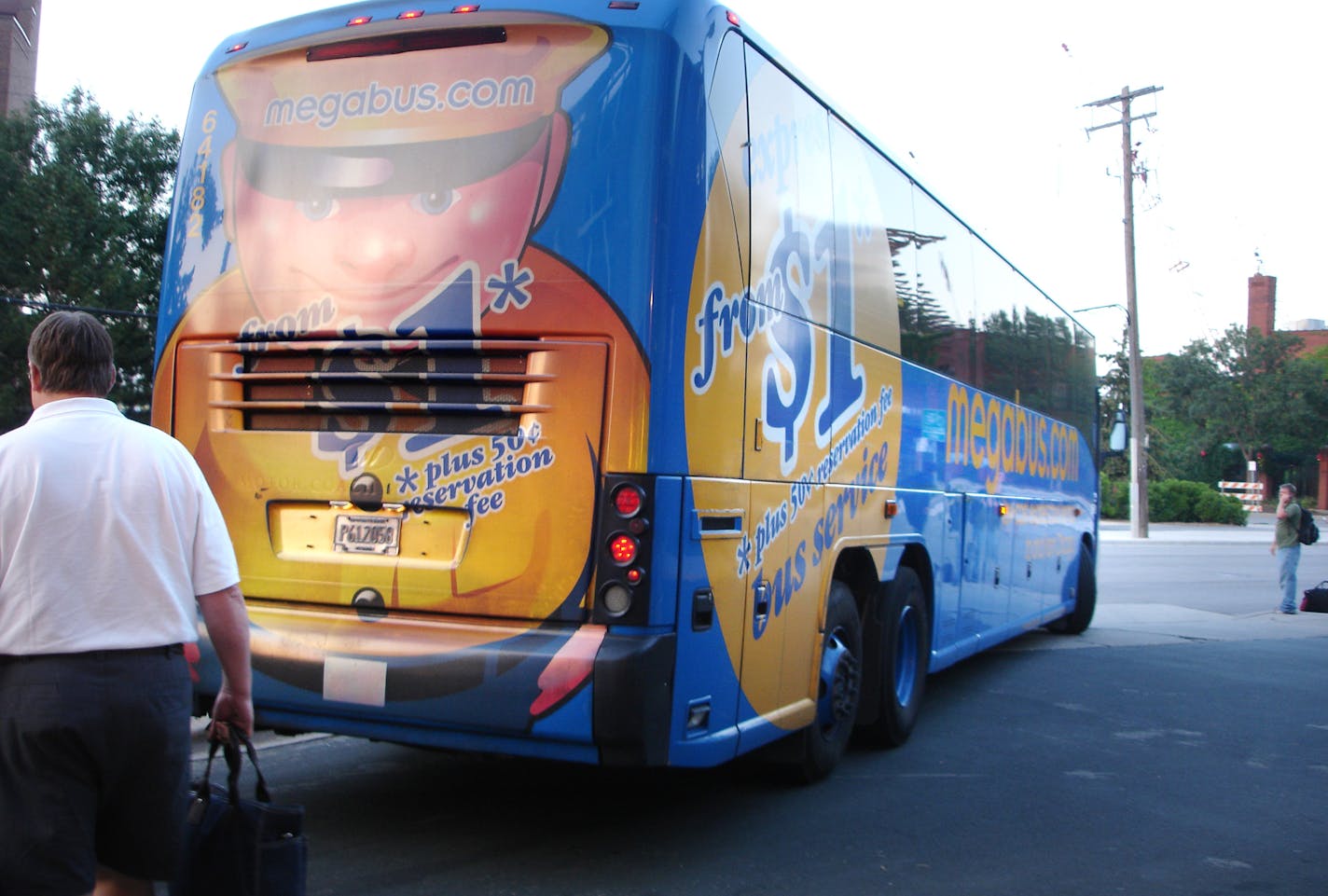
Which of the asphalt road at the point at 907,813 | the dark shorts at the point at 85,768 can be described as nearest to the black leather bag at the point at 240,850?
the dark shorts at the point at 85,768

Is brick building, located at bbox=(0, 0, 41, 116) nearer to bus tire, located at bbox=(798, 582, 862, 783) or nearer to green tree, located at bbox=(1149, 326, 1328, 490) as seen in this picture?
bus tire, located at bbox=(798, 582, 862, 783)

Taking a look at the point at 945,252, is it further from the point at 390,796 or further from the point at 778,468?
the point at 390,796

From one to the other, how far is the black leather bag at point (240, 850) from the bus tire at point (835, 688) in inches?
132

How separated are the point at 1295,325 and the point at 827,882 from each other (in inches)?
3983

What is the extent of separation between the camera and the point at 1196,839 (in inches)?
231

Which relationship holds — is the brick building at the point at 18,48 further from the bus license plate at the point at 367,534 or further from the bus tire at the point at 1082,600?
the bus license plate at the point at 367,534

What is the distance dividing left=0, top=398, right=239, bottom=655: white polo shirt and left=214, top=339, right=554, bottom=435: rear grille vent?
1954 mm

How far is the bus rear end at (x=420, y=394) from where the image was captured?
4711 mm

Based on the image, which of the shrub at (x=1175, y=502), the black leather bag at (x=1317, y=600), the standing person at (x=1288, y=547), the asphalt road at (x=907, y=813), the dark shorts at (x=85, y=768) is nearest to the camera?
the dark shorts at (x=85, y=768)

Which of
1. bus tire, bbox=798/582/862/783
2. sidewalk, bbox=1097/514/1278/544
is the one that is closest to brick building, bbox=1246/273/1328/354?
sidewalk, bbox=1097/514/1278/544

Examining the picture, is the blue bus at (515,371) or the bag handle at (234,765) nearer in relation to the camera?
the bag handle at (234,765)

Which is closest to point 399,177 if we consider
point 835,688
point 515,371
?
point 515,371

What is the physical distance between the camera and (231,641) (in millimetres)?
3168

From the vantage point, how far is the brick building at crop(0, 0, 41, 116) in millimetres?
32938
